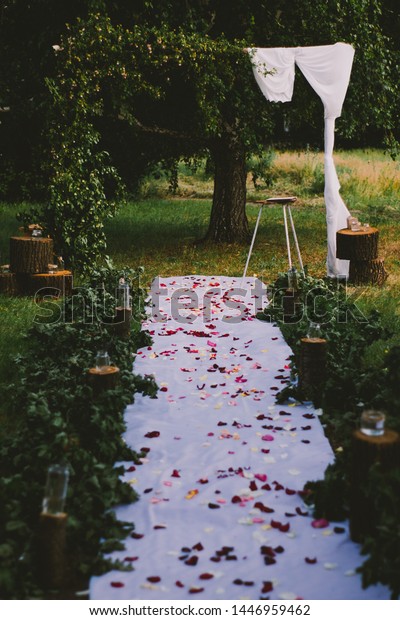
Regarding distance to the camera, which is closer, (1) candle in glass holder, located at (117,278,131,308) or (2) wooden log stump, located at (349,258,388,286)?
(1) candle in glass holder, located at (117,278,131,308)

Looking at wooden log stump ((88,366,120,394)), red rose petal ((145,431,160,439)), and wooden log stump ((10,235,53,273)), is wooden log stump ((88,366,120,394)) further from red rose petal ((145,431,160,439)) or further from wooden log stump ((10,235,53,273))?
wooden log stump ((10,235,53,273))

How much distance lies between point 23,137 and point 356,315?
7219 millimetres

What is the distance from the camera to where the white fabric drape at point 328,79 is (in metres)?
9.46

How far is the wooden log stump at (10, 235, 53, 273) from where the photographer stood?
905cm

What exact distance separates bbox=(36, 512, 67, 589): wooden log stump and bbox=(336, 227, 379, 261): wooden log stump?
6.72m

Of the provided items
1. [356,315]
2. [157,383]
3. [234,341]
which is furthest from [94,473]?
[356,315]

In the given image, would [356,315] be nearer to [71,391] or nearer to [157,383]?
[157,383]

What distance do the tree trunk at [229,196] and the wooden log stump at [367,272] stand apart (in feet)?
12.0

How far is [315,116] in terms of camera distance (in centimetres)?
1285

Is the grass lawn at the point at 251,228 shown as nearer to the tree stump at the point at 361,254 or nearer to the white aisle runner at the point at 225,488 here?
the tree stump at the point at 361,254

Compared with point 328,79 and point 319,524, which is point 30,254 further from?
point 319,524

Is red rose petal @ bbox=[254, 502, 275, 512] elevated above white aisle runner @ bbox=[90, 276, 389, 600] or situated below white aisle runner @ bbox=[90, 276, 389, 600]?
above

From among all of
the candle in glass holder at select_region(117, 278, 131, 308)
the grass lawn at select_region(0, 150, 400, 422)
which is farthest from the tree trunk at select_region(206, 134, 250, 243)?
the candle in glass holder at select_region(117, 278, 131, 308)

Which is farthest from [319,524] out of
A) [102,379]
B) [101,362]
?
[101,362]
